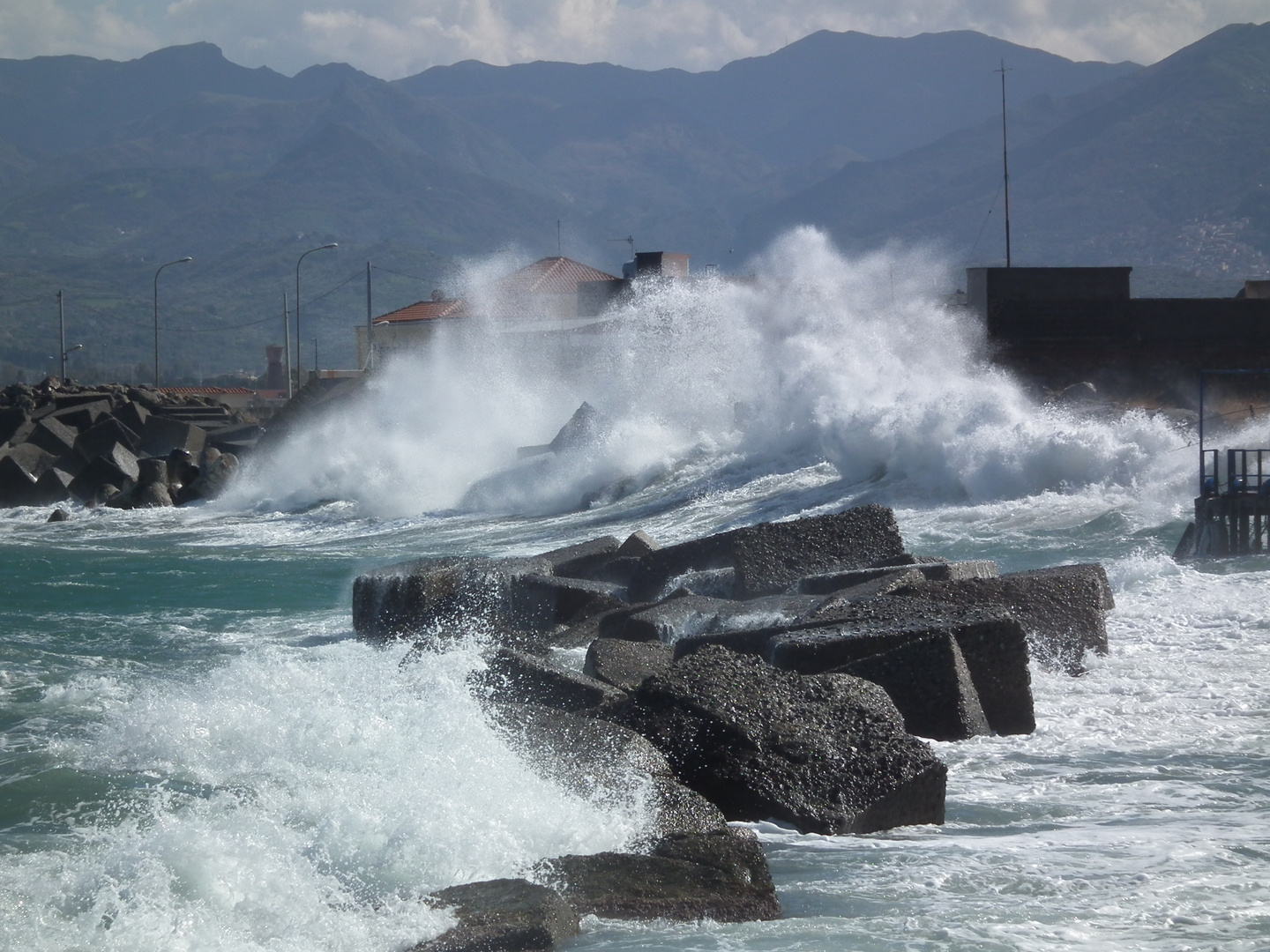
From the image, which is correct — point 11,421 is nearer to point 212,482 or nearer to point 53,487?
point 53,487

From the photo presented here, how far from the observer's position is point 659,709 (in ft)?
22.1

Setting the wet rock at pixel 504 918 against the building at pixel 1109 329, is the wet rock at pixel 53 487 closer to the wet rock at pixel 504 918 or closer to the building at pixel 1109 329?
the building at pixel 1109 329

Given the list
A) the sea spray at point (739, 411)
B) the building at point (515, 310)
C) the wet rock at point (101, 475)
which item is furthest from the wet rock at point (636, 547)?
the building at point (515, 310)

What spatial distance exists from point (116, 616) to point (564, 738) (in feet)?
30.7

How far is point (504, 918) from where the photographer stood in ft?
16.1

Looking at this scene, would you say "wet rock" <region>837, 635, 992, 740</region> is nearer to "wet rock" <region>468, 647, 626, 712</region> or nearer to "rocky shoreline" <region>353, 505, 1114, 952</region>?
"rocky shoreline" <region>353, 505, 1114, 952</region>

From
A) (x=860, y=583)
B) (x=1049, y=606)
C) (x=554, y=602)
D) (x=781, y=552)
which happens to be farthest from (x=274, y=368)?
(x=1049, y=606)

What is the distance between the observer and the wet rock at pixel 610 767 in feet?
19.2

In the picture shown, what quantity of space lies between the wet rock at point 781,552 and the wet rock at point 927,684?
3936 millimetres

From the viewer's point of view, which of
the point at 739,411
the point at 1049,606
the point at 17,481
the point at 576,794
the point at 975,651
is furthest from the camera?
the point at 17,481

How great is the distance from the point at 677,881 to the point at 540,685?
2.86 meters

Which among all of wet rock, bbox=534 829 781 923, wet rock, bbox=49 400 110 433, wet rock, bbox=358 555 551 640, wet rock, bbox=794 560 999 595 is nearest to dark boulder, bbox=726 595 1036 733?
wet rock, bbox=794 560 999 595

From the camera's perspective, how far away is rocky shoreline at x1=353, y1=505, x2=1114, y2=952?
537cm

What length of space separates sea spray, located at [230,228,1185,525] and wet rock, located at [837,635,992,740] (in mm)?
11549
